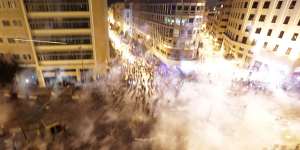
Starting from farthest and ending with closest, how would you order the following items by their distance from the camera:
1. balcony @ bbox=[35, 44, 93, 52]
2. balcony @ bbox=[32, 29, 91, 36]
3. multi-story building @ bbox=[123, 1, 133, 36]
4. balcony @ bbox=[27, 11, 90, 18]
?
multi-story building @ bbox=[123, 1, 133, 36] < balcony @ bbox=[35, 44, 93, 52] < balcony @ bbox=[32, 29, 91, 36] < balcony @ bbox=[27, 11, 90, 18]

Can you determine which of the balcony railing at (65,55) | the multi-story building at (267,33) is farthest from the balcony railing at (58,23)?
the multi-story building at (267,33)

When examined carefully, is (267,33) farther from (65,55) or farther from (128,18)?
(128,18)

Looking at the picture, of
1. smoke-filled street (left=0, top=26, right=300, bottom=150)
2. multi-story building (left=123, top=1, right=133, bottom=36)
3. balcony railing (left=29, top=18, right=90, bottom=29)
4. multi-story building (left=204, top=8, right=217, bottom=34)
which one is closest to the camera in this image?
smoke-filled street (left=0, top=26, right=300, bottom=150)

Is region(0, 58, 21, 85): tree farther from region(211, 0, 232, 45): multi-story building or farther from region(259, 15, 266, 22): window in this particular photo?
region(211, 0, 232, 45): multi-story building

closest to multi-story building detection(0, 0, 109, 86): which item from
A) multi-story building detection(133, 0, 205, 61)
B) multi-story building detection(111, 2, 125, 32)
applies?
multi-story building detection(133, 0, 205, 61)

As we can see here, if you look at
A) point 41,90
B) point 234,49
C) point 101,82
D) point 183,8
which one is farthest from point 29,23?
point 234,49

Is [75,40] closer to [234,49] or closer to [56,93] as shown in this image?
[56,93]

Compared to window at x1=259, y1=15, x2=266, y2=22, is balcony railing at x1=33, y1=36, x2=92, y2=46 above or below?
below
